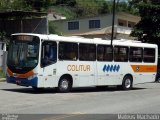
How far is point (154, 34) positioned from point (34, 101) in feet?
102

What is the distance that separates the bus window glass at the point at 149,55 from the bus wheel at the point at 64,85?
264 inches

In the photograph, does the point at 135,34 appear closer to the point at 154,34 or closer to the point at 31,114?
the point at 154,34

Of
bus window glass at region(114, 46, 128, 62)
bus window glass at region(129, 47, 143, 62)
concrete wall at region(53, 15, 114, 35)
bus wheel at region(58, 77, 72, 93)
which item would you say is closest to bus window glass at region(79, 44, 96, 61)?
bus wheel at region(58, 77, 72, 93)

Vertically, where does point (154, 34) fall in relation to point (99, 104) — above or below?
above

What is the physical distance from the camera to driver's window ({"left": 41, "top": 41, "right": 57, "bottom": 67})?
2136cm

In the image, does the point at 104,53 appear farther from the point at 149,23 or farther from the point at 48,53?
the point at 149,23

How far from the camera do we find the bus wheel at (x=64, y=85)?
22453 mm

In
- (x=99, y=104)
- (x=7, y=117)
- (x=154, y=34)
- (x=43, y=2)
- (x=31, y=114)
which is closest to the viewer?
(x=7, y=117)

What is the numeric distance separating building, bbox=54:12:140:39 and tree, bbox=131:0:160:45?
12.9m

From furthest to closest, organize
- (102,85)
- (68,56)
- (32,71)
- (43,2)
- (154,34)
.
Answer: (43,2), (154,34), (102,85), (68,56), (32,71)

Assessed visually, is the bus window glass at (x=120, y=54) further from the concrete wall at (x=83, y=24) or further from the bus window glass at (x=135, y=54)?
the concrete wall at (x=83, y=24)

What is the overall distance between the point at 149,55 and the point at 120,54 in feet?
9.72

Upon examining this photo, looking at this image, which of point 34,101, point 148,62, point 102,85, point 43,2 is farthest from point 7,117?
point 43,2

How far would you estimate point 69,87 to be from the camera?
22969mm
